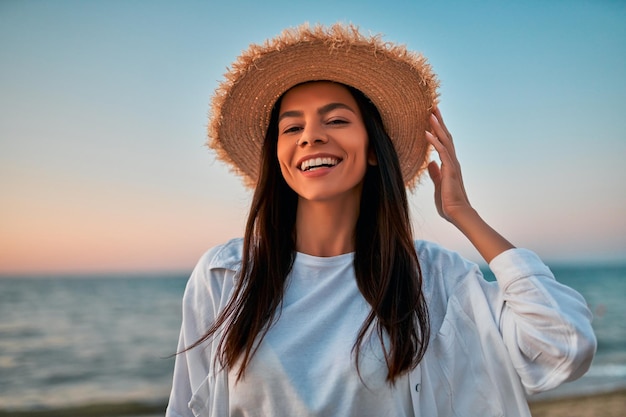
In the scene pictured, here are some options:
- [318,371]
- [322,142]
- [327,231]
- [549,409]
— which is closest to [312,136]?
[322,142]

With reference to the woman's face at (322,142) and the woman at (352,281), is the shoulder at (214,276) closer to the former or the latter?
the woman at (352,281)

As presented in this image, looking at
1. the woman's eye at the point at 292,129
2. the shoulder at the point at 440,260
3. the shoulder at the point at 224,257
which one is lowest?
the shoulder at the point at 440,260

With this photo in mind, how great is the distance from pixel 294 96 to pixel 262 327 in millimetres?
897

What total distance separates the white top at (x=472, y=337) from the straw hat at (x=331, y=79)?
475mm

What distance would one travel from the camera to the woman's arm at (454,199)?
1952 millimetres

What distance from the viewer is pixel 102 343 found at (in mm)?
14219

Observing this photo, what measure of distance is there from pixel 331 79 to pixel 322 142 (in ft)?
0.93

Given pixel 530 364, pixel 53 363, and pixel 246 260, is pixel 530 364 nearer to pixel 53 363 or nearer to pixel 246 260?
pixel 246 260

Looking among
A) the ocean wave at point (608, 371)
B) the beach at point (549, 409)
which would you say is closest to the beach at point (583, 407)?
the beach at point (549, 409)

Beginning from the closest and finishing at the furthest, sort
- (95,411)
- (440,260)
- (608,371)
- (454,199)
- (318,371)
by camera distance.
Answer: (318,371)
(454,199)
(440,260)
(95,411)
(608,371)

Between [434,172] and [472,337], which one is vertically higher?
[434,172]

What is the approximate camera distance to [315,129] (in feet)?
7.02

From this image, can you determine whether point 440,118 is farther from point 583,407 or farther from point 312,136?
point 583,407

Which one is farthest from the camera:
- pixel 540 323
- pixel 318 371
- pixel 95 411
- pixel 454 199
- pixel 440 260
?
pixel 95 411
